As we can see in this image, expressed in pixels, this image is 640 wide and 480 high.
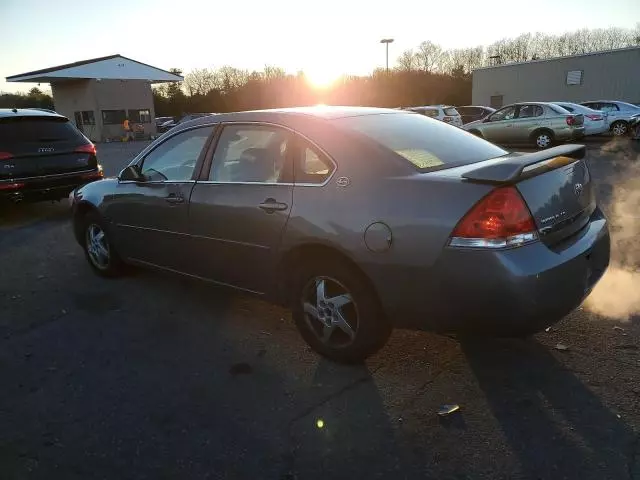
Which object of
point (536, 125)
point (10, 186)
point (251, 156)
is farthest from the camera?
point (536, 125)

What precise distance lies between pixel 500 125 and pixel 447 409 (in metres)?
16.6

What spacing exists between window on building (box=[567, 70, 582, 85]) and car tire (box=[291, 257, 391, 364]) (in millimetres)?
31387

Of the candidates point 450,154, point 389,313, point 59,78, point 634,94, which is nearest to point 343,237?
point 389,313

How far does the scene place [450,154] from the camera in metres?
3.39

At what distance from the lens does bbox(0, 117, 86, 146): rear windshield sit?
777 cm

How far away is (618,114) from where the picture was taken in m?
19.7

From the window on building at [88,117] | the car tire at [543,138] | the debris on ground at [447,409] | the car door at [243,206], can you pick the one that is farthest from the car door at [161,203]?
the window on building at [88,117]

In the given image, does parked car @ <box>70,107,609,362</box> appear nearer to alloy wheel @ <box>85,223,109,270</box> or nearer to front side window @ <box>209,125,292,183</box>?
front side window @ <box>209,125,292,183</box>

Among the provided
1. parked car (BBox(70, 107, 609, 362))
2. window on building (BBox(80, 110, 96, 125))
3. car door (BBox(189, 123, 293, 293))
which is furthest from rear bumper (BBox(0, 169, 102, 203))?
window on building (BBox(80, 110, 96, 125))

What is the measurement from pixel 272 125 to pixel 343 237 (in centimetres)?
109

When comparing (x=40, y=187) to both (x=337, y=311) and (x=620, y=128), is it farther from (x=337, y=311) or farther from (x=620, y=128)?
(x=620, y=128)

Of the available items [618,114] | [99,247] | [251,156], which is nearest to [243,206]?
[251,156]

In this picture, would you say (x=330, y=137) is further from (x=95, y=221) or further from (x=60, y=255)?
(x=60, y=255)

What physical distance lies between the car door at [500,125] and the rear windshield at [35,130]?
13738 mm
